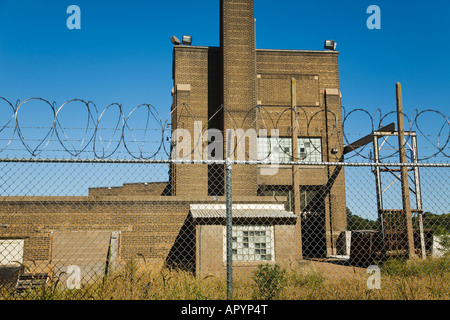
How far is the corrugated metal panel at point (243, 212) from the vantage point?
15742 millimetres

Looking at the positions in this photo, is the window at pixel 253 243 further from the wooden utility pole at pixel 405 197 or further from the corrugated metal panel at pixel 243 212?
the wooden utility pole at pixel 405 197

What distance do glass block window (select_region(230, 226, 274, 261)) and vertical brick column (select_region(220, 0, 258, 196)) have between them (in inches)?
449

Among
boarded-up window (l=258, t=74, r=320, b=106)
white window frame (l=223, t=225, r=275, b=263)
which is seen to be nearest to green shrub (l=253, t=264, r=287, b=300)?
white window frame (l=223, t=225, r=275, b=263)

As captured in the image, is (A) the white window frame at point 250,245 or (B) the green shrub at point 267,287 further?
(A) the white window frame at point 250,245

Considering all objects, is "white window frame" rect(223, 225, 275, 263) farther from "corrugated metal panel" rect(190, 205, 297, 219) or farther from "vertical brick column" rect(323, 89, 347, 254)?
"vertical brick column" rect(323, 89, 347, 254)

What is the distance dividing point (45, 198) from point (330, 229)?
1849 centimetres

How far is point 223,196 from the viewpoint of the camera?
22734mm

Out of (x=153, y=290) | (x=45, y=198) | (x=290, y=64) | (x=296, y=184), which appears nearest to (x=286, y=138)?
(x=290, y=64)

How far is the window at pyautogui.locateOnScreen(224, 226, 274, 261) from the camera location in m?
15.9

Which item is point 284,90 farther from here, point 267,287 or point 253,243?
point 267,287

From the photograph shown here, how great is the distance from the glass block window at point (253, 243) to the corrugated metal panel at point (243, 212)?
2.19 ft

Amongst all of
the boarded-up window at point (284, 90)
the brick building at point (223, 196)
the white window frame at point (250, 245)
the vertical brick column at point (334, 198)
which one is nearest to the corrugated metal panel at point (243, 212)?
the brick building at point (223, 196)
